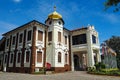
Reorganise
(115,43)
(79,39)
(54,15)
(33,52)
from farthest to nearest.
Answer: (115,43), (79,39), (54,15), (33,52)

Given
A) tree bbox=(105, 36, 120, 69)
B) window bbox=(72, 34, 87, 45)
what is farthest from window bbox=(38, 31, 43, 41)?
tree bbox=(105, 36, 120, 69)

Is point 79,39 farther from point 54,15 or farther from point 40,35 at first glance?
point 40,35

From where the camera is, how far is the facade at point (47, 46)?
23844mm

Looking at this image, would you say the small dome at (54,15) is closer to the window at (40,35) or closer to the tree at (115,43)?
the window at (40,35)

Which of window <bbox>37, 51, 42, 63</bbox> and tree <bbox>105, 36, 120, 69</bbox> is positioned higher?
tree <bbox>105, 36, 120, 69</bbox>

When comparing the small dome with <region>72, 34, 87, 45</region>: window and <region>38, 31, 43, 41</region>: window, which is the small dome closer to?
<region>38, 31, 43, 41</region>: window

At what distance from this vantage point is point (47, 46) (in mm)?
25609

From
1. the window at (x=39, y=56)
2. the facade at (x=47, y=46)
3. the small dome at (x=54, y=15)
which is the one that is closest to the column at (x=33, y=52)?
the facade at (x=47, y=46)

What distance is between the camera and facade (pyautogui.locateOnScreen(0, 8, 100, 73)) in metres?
23.8

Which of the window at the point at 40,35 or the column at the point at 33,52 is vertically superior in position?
the window at the point at 40,35

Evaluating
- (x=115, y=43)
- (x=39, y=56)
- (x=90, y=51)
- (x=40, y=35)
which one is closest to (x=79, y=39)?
→ (x=90, y=51)

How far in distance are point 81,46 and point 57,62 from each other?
22.3ft

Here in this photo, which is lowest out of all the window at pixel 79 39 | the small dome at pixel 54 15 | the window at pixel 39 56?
the window at pixel 39 56

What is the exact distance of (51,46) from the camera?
25094 millimetres
